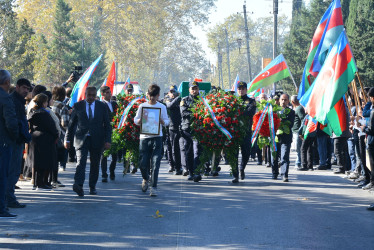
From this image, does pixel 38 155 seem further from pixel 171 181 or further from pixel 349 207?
pixel 349 207

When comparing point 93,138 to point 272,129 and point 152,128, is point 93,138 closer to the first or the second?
point 152,128

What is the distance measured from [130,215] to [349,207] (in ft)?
11.7

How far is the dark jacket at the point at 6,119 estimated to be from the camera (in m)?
8.69

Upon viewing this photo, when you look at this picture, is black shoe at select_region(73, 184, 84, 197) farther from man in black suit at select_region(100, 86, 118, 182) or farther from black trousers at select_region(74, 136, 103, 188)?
man in black suit at select_region(100, 86, 118, 182)

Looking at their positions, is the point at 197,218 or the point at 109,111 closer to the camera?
the point at 197,218

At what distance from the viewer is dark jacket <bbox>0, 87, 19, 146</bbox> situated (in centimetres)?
869

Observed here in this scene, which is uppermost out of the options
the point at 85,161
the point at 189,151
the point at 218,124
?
the point at 218,124

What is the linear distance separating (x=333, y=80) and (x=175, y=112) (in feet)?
14.6

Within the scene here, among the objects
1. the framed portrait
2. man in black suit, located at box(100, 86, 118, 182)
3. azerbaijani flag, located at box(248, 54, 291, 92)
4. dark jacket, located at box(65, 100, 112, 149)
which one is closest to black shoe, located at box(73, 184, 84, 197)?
dark jacket, located at box(65, 100, 112, 149)

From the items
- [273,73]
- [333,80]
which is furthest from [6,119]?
[273,73]

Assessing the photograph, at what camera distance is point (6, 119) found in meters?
8.70

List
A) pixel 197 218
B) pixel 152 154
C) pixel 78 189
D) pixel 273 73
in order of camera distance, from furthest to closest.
→ pixel 273 73
pixel 152 154
pixel 78 189
pixel 197 218

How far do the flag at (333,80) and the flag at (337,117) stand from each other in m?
0.26

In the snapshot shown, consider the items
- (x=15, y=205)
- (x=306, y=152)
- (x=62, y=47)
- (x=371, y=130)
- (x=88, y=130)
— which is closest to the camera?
(x=15, y=205)
